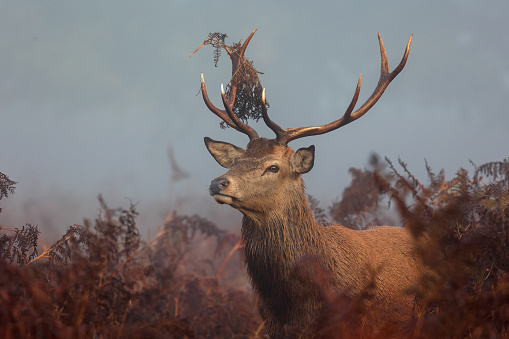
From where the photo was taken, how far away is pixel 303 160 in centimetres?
504

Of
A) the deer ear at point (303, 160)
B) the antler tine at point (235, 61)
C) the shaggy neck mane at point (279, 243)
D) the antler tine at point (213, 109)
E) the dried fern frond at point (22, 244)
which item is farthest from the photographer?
the antler tine at point (235, 61)

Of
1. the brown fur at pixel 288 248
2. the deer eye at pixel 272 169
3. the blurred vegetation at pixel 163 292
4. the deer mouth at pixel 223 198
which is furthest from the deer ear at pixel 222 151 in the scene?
the blurred vegetation at pixel 163 292

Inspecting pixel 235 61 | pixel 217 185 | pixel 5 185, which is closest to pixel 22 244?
pixel 5 185

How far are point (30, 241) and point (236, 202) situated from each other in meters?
2.02

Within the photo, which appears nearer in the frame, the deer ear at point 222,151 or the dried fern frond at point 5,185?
the dried fern frond at point 5,185

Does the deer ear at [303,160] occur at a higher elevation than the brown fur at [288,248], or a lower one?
higher

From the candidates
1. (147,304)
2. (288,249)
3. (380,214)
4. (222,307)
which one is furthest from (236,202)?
(380,214)

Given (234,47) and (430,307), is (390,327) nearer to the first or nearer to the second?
(430,307)

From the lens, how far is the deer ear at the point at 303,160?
4984mm

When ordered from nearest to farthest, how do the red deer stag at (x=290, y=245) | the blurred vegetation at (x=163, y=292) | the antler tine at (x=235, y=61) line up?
1. the blurred vegetation at (x=163, y=292)
2. the red deer stag at (x=290, y=245)
3. the antler tine at (x=235, y=61)

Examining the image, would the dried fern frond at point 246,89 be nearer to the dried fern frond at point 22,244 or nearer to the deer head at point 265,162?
the deer head at point 265,162

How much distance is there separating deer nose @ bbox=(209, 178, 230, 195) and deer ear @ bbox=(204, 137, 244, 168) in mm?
1048

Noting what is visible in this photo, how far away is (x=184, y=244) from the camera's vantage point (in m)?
10.5

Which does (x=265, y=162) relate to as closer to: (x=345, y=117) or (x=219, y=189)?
(x=219, y=189)
